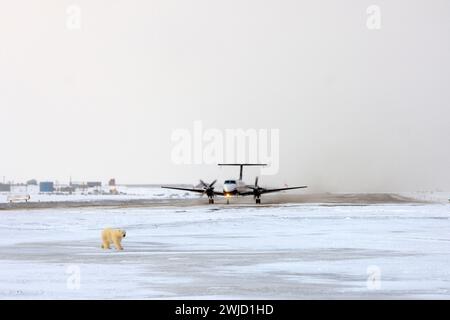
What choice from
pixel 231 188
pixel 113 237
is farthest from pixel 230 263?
pixel 231 188

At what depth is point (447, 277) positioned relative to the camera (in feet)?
61.9

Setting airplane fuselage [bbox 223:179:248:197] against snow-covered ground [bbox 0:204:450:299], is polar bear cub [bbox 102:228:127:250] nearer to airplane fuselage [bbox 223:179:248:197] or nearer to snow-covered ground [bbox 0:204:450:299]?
snow-covered ground [bbox 0:204:450:299]

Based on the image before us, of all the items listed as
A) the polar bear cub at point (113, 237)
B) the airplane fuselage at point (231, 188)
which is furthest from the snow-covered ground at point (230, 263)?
the airplane fuselage at point (231, 188)

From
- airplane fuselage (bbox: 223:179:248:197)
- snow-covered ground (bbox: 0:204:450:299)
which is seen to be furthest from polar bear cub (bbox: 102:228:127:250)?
airplane fuselage (bbox: 223:179:248:197)

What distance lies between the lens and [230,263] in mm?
22359

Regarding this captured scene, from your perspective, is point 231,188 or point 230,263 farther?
point 231,188

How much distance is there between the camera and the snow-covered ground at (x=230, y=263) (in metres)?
16.7

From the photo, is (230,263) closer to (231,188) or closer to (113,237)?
(113,237)

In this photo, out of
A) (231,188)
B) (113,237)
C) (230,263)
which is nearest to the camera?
(230,263)
